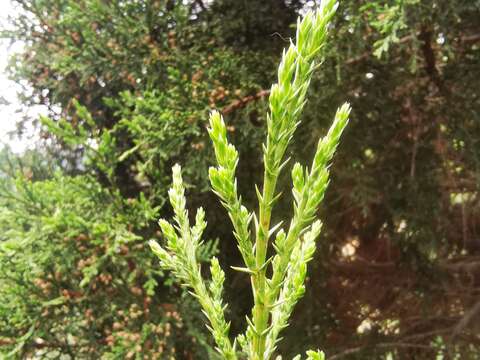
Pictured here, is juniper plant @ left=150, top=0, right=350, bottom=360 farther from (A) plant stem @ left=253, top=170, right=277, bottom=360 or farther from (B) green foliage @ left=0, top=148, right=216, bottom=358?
(B) green foliage @ left=0, top=148, right=216, bottom=358

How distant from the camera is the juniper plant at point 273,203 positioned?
38.1 inches

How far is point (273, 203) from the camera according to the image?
101 centimetres

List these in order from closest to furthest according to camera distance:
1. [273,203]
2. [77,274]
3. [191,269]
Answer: [273,203]
[191,269]
[77,274]

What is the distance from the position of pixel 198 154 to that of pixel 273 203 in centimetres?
345

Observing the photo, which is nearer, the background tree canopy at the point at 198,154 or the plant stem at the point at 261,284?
the plant stem at the point at 261,284

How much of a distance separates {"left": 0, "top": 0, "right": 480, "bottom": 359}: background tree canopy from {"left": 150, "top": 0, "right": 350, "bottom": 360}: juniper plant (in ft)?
8.52

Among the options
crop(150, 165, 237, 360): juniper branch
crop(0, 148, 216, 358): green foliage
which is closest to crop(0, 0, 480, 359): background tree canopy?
crop(0, 148, 216, 358): green foliage

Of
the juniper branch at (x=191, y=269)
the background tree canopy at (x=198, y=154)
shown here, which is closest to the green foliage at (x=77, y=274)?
the background tree canopy at (x=198, y=154)

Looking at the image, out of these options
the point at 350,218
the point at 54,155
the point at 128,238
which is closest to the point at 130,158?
the point at 54,155

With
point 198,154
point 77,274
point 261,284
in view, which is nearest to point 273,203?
point 261,284

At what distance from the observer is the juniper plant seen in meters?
0.97

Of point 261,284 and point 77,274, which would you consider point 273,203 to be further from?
point 77,274

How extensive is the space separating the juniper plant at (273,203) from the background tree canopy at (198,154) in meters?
2.60

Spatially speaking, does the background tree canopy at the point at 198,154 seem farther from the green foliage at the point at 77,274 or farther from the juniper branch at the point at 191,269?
the juniper branch at the point at 191,269
